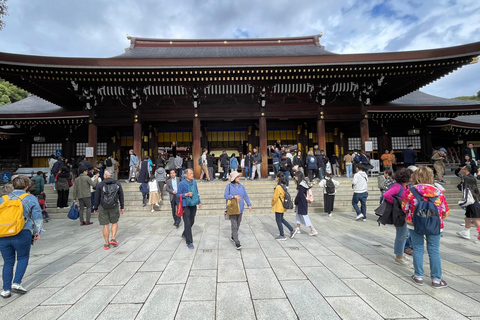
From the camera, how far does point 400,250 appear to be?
3543 millimetres

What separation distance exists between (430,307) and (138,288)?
3.65m

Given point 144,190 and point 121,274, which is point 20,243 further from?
point 144,190

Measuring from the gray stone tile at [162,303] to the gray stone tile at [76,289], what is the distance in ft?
3.26

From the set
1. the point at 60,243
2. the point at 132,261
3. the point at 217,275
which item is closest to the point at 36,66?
the point at 60,243

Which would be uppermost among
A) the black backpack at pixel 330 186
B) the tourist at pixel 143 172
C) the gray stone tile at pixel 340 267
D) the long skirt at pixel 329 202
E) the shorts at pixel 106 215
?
the tourist at pixel 143 172

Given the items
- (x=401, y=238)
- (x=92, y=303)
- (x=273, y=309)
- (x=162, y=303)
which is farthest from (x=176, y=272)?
(x=401, y=238)

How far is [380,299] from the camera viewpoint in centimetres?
252

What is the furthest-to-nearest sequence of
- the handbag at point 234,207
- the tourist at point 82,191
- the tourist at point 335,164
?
the tourist at point 335,164 < the tourist at point 82,191 < the handbag at point 234,207

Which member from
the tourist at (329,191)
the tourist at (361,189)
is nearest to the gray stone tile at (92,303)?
the tourist at (329,191)

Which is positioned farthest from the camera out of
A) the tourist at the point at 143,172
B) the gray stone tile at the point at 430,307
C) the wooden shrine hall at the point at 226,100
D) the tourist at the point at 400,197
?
the wooden shrine hall at the point at 226,100

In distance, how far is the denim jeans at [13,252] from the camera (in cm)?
270

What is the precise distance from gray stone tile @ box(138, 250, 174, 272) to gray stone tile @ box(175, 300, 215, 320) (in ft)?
4.00

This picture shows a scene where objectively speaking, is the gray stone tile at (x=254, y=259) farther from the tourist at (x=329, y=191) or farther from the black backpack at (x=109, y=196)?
the tourist at (x=329, y=191)

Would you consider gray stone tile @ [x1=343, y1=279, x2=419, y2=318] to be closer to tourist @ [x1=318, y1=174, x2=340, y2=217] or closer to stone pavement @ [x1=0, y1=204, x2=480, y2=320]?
stone pavement @ [x1=0, y1=204, x2=480, y2=320]
